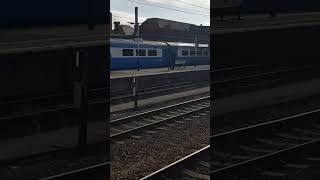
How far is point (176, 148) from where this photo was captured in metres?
7.78

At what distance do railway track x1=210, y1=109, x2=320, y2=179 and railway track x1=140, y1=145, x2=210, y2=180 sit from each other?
6.75 ft

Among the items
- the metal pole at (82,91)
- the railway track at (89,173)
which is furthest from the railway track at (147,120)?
the metal pole at (82,91)

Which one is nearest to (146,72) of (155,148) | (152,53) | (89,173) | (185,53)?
(152,53)

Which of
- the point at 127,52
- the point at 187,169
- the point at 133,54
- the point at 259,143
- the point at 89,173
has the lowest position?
the point at 187,169

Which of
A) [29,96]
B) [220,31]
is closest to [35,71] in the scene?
[29,96]

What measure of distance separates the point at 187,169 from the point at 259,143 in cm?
283

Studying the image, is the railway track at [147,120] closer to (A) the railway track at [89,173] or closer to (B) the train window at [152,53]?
(A) the railway track at [89,173]

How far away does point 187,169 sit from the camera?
21.0 feet

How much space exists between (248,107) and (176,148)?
4137 millimetres

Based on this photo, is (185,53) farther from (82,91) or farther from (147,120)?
(82,91)

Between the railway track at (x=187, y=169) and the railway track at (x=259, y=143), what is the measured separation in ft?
6.75

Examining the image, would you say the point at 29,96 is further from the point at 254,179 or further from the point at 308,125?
the point at 308,125

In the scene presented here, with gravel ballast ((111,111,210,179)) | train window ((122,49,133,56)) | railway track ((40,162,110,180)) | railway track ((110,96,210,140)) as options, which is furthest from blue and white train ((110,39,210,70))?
railway track ((40,162,110,180))

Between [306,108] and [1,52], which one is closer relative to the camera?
[1,52]
